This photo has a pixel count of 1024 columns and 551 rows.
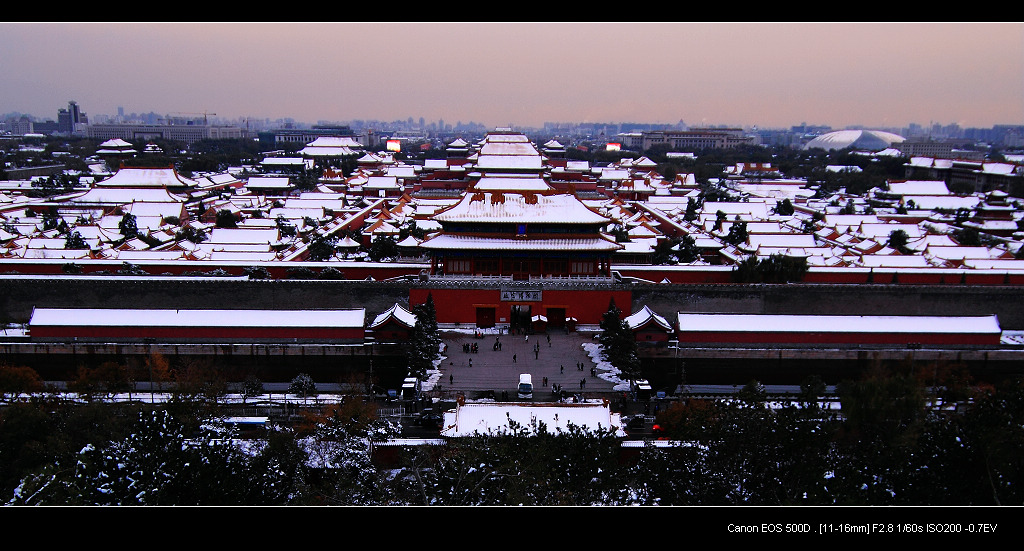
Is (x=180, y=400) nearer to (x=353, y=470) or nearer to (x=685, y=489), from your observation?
(x=353, y=470)

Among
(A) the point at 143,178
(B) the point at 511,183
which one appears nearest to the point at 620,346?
(B) the point at 511,183

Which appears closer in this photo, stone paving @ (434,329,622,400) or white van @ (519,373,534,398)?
white van @ (519,373,534,398)

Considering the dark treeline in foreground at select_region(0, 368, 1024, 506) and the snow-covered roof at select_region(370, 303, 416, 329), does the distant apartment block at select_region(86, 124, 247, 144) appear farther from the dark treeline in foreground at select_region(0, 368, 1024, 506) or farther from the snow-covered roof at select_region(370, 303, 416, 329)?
the dark treeline in foreground at select_region(0, 368, 1024, 506)

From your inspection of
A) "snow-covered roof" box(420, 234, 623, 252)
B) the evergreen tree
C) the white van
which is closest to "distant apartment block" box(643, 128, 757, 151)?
the evergreen tree

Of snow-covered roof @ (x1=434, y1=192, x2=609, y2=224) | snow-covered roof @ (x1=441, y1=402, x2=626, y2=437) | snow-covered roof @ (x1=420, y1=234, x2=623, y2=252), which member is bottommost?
snow-covered roof @ (x1=441, y1=402, x2=626, y2=437)
